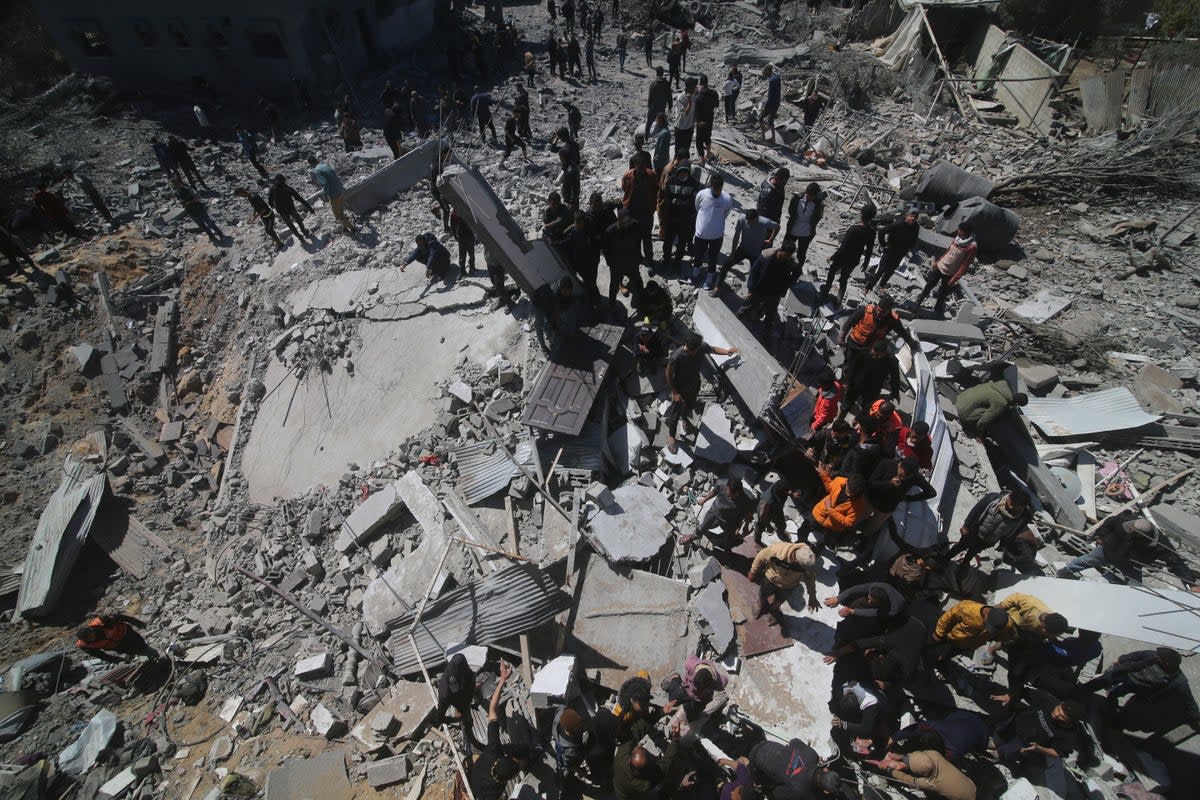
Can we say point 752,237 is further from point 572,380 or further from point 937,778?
point 937,778

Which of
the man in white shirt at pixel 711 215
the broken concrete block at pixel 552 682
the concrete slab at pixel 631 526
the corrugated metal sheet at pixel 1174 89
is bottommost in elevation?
the broken concrete block at pixel 552 682

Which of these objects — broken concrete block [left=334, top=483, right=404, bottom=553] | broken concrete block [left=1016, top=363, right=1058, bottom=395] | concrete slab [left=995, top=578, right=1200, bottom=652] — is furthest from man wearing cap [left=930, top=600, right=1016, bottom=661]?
broken concrete block [left=334, top=483, right=404, bottom=553]

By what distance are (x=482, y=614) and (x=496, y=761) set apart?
129cm

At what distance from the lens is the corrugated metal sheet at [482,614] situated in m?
5.12

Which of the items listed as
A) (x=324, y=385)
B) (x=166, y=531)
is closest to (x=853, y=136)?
(x=324, y=385)

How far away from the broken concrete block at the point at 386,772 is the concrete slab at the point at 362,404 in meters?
3.84

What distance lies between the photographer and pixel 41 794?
566 cm

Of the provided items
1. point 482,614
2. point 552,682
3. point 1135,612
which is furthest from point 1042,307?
point 482,614

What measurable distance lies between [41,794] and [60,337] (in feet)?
30.2

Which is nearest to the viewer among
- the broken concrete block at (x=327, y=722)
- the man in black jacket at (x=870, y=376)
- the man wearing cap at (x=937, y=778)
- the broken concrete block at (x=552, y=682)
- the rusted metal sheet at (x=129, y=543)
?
the man wearing cap at (x=937, y=778)

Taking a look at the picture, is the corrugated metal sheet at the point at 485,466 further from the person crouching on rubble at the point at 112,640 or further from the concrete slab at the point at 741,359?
the person crouching on rubble at the point at 112,640

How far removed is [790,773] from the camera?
377 centimetres

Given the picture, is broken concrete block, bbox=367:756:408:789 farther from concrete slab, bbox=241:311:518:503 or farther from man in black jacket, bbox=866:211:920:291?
man in black jacket, bbox=866:211:920:291

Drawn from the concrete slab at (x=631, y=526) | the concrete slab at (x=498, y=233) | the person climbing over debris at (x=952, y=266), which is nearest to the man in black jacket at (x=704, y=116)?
the concrete slab at (x=498, y=233)
